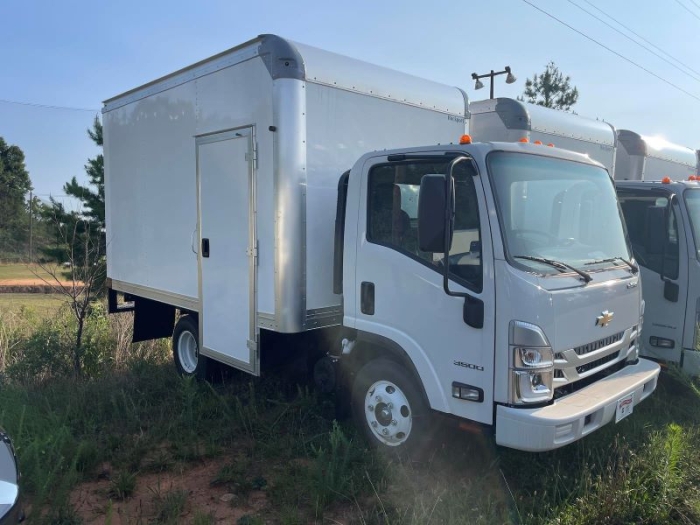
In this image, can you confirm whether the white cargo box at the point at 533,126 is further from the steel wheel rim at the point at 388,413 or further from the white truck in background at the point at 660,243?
the steel wheel rim at the point at 388,413

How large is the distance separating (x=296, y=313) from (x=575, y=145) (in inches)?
184

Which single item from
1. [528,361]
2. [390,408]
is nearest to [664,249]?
[528,361]

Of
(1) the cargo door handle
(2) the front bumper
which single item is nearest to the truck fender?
(1) the cargo door handle

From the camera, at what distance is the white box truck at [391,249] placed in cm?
339

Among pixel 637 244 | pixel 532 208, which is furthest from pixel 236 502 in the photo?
pixel 637 244

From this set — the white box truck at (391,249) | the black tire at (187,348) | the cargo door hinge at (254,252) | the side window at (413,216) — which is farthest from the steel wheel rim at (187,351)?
the side window at (413,216)

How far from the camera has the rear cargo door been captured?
4.73 m

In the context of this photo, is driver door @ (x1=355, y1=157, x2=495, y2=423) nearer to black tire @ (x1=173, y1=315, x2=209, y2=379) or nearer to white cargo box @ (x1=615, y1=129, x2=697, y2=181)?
black tire @ (x1=173, y1=315, x2=209, y2=379)

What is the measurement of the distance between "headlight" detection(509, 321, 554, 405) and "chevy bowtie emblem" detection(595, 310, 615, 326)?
0.60 meters

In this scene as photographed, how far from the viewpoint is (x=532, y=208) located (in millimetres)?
3748

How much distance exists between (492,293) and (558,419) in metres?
0.80

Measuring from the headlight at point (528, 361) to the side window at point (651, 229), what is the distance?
2277mm

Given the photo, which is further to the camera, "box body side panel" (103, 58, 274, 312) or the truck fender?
"box body side panel" (103, 58, 274, 312)

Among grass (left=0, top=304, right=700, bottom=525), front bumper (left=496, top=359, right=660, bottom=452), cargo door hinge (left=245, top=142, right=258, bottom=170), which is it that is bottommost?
grass (left=0, top=304, right=700, bottom=525)
